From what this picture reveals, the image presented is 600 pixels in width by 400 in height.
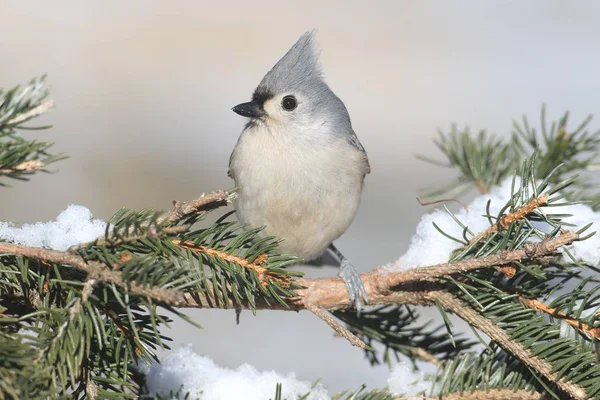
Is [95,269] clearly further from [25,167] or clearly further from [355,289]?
[355,289]

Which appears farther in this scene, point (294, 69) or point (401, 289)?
point (294, 69)

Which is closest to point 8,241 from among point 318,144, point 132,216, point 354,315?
point 132,216

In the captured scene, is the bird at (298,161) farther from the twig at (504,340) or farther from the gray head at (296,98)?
the twig at (504,340)

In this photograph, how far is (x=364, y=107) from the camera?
259 inches

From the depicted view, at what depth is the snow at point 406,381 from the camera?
4.62ft

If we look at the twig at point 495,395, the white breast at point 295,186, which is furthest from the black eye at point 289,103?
the twig at point 495,395

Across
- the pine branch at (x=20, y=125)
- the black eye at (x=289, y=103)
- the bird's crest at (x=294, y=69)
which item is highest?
the bird's crest at (x=294, y=69)

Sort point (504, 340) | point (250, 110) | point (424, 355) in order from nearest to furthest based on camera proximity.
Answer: point (504, 340) → point (424, 355) → point (250, 110)

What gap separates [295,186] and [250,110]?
0.36 meters

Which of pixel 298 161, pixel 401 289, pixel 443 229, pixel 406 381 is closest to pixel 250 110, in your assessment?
pixel 298 161

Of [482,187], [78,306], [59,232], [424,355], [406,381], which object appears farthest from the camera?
[482,187]

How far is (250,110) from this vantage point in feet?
7.74

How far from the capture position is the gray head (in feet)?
7.79

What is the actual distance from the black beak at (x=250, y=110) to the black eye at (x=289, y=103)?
8 cm
